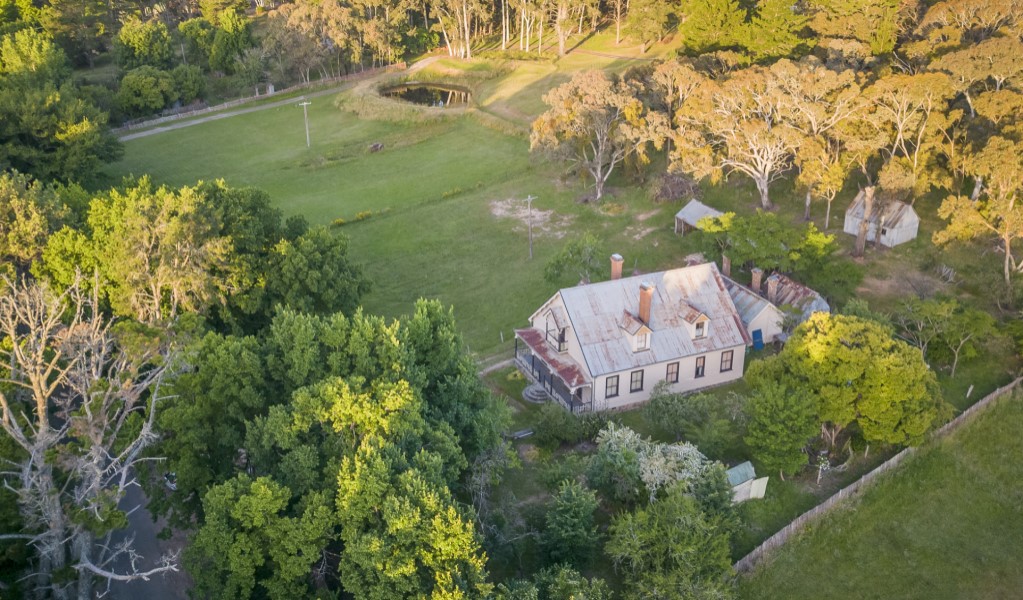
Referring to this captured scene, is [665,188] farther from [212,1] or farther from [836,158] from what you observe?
[212,1]

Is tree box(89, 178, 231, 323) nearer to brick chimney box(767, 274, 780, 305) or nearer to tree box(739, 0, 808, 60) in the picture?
brick chimney box(767, 274, 780, 305)

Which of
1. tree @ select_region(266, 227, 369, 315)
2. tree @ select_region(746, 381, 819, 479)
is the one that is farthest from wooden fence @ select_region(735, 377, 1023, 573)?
tree @ select_region(266, 227, 369, 315)

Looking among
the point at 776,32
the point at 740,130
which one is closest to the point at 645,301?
the point at 740,130

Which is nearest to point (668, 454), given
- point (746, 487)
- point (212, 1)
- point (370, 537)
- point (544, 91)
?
point (746, 487)

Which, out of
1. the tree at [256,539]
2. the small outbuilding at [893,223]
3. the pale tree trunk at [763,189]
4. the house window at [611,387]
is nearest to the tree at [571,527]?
the tree at [256,539]

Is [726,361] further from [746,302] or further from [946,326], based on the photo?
[946,326]

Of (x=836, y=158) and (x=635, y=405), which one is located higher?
(x=836, y=158)
